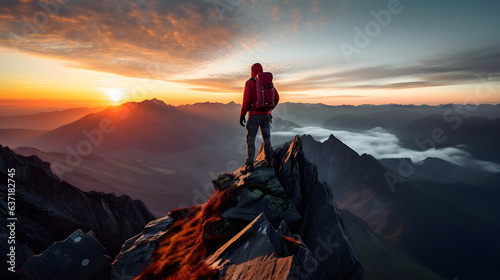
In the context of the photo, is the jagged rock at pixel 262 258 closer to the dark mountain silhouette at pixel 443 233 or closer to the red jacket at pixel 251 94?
the red jacket at pixel 251 94

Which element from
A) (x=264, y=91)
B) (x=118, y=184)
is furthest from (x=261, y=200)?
(x=118, y=184)

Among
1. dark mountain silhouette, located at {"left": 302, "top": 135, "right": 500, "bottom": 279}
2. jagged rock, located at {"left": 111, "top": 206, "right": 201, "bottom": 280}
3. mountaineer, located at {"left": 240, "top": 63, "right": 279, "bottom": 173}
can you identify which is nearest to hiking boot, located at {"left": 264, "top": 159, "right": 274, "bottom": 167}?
mountaineer, located at {"left": 240, "top": 63, "right": 279, "bottom": 173}

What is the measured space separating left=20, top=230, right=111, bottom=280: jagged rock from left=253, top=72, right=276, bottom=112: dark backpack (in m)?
15.8

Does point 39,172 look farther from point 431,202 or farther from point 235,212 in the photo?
point 431,202

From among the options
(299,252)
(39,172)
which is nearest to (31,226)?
(39,172)

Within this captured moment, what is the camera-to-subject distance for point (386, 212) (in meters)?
194

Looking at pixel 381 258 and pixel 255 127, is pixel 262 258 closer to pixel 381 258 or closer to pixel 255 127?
pixel 255 127

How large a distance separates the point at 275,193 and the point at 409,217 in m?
224

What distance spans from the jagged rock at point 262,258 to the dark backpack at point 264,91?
7.47 metres

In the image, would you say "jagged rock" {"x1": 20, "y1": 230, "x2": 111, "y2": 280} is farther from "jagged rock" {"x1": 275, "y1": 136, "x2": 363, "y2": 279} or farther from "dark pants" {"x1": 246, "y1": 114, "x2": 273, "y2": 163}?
"jagged rock" {"x1": 275, "y1": 136, "x2": 363, "y2": 279}

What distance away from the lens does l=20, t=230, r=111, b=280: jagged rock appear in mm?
13688

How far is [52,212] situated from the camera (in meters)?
27.8

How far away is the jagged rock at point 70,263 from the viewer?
44.9 feet

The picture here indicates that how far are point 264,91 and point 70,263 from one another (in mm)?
17979
